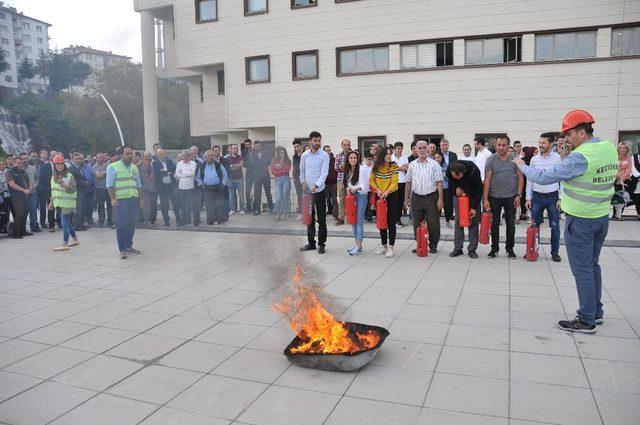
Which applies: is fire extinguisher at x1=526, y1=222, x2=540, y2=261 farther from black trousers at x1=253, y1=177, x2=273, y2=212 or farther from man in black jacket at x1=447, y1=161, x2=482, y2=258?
black trousers at x1=253, y1=177, x2=273, y2=212

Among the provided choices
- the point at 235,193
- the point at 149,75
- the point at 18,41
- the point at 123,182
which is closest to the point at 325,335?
the point at 123,182

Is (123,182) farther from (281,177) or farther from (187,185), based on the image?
(281,177)

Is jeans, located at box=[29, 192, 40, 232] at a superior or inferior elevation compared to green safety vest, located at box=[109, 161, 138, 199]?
inferior

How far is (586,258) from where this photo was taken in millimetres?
4898

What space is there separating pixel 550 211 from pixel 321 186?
12.7 ft

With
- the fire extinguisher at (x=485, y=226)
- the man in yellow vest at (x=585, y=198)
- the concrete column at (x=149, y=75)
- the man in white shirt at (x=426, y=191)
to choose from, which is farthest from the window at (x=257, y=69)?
the man in yellow vest at (x=585, y=198)

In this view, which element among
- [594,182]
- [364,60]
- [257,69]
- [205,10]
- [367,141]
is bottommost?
[594,182]

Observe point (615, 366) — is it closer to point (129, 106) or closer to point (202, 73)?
point (202, 73)

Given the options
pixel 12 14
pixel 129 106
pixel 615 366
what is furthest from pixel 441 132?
pixel 12 14

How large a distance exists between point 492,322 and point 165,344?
332 cm

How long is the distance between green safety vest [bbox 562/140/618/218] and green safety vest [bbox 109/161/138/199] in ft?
Result: 23.9

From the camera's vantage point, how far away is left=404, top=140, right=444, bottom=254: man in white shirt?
8.66 meters

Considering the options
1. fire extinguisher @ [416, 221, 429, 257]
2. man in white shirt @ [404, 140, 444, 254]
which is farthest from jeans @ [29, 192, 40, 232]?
fire extinguisher @ [416, 221, 429, 257]

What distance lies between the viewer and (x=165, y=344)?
4.86 meters
